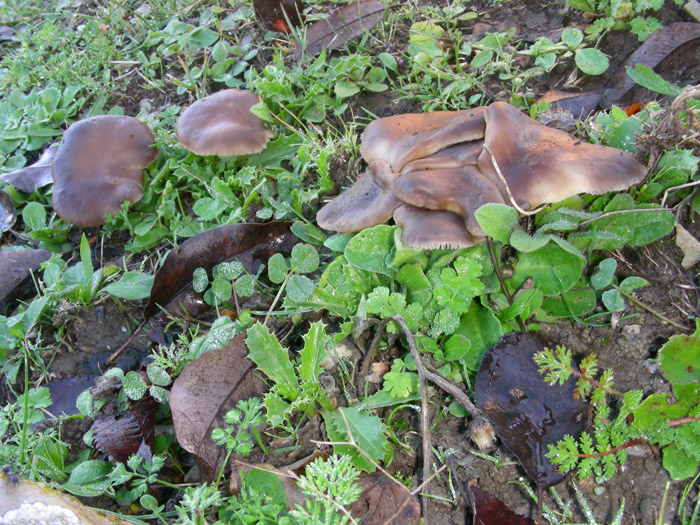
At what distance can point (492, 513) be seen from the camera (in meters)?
Answer: 1.70

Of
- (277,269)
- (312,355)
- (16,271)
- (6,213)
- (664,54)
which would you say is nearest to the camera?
(312,355)

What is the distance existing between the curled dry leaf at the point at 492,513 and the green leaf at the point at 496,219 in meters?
0.88

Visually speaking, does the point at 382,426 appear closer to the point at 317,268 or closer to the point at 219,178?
the point at 317,268

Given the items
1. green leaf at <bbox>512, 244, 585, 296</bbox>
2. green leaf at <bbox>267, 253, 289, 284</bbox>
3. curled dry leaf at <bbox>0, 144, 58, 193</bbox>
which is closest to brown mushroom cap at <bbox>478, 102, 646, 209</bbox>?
green leaf at <bbox>512, 244, 585, 296</bbox>

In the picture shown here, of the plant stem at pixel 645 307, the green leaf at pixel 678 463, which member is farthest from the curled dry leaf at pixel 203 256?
the green leaf at pixel 678 463

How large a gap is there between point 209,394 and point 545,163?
1.49 meters

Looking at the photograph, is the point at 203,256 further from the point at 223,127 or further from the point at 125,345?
→ the point at 223,127

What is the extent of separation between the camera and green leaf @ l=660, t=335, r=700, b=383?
1741mm

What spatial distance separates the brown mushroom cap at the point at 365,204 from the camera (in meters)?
2.09

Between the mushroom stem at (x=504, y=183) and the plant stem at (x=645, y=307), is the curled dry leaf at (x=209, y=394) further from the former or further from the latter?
the plant stem at (x=645, y=307)

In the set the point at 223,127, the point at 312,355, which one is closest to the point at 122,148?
the point at 223,127

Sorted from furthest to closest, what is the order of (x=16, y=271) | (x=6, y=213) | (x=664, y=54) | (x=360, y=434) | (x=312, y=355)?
(x=6, y=213) < (x=16, y=271) < (x=664, y=54) < (x=312, y=355) < (x=360, y=434)

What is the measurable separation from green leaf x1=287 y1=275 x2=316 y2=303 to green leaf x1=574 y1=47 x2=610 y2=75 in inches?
73.8

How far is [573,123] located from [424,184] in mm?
1061
